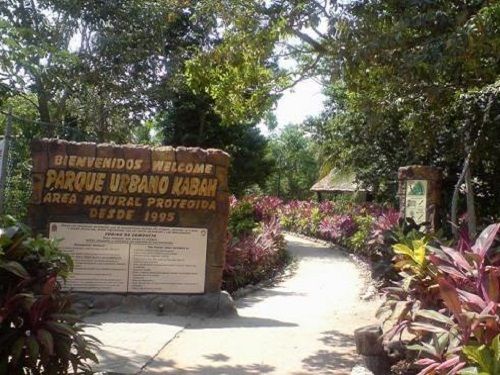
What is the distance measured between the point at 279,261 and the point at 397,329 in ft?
35.5

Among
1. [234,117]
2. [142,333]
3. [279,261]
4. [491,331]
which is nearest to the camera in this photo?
[491,331]

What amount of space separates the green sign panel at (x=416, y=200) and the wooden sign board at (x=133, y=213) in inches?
160

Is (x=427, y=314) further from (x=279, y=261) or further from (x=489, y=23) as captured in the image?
(x=279, y=261)

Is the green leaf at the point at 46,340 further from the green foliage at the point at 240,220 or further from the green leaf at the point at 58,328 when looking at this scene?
the green foliage at the point at 240,220

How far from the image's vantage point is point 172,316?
26.6 feet

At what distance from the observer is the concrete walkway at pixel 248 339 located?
5.79m

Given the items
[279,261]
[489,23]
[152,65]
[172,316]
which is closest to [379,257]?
[172,316]

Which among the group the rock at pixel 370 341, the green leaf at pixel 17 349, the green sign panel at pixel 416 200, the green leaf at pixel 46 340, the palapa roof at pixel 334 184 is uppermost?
the palapa roof at pixel 334 184

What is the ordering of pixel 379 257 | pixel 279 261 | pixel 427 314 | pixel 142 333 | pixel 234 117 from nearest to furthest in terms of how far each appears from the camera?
pixel 427 314, pixel 142 333, pixel 379 257, pixel 234 117, pixel 279 261

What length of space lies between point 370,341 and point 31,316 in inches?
124

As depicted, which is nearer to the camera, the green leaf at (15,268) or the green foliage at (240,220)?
the green leaf at (15,268)

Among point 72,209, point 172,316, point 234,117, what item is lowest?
point 172,316

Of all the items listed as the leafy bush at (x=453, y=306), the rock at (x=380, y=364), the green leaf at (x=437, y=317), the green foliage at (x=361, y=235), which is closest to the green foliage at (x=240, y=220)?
the green foliage at (x=361, y=235)

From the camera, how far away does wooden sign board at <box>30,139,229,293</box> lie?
8.13 m
